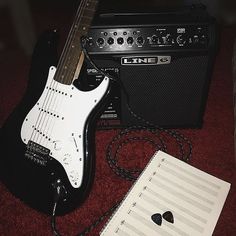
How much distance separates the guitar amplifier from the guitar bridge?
0.21 meters

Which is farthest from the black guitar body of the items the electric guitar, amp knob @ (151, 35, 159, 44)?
amp knob @ (151, 35, 159, 44)

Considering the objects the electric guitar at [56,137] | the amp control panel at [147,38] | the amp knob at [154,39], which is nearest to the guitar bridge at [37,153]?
the electric guitar at [56,137]

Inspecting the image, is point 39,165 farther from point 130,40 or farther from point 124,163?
point 130,40

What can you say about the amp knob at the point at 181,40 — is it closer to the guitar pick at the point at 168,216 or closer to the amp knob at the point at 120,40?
the amp knob at the point at 120,40

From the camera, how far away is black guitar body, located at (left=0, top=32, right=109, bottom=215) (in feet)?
2.08

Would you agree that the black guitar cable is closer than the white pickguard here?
No

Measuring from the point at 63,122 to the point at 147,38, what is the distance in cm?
30

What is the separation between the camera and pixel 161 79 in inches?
30.4

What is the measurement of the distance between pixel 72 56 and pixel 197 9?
35cm

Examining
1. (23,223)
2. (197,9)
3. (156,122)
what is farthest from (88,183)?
(197,9)

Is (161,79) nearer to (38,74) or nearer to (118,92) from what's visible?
(118,92)

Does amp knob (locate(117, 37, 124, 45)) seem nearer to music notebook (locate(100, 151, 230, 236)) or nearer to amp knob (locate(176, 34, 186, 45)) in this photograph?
amp knob (locate(176, 34, 186, 45))

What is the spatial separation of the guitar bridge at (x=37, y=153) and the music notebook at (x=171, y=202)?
218mm

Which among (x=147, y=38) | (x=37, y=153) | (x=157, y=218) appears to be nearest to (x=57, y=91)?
(x=37, y=153)
